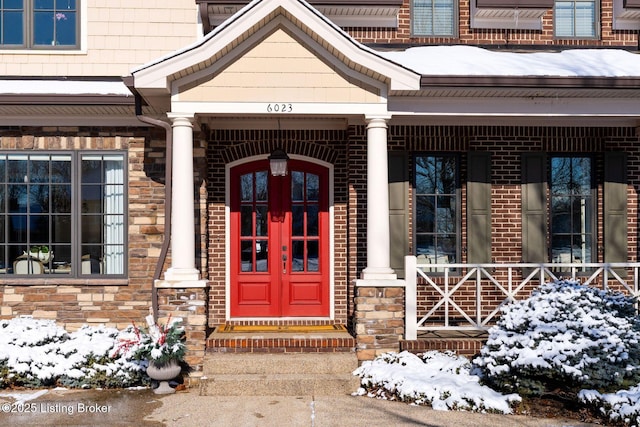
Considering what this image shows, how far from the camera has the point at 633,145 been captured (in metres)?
9.36

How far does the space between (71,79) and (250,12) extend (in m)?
3.32

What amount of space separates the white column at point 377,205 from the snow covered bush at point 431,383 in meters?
1.05

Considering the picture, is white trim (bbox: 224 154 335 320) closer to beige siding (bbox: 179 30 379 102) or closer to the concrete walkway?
beige siding (bbox: 179 30 379 102)

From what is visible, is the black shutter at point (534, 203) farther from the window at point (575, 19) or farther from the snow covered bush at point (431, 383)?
the snow covered bush at point (431, 383)

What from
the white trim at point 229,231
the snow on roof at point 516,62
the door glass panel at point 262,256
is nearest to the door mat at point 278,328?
the white trim at point 229,231

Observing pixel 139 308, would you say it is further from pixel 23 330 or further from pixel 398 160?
pixel 398 160

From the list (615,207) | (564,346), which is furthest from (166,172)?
(615,207)

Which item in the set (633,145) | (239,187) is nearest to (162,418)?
(239,187)

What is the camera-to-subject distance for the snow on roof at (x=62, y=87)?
8.41 m

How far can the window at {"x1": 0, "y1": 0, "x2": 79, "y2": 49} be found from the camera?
30.6 ft

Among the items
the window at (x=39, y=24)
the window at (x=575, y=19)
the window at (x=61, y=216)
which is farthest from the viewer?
the window at (x=575, y=19)

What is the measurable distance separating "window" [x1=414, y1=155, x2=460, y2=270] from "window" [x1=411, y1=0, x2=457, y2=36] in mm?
2167

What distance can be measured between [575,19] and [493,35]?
1.39 metres

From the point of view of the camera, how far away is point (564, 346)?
6.39m
